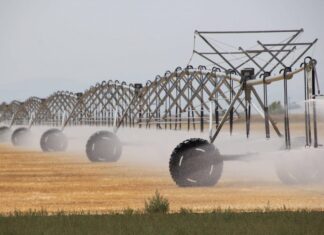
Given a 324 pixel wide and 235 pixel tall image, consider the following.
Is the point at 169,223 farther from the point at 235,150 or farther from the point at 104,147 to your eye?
→ the point at 104,147

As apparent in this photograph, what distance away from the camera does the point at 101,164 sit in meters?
52.2

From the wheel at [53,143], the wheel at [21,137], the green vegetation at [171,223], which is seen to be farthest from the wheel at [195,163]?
the wheel at [21,137]

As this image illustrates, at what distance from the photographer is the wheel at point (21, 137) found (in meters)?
101

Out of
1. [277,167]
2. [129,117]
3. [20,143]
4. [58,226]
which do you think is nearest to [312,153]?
[277,167]

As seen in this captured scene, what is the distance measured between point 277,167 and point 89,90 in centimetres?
4466

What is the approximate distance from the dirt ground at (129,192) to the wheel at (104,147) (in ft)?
29.7

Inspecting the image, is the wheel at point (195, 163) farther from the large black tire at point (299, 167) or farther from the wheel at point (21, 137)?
the wheel at point (21, 137)

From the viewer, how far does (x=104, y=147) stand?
54.0 metres

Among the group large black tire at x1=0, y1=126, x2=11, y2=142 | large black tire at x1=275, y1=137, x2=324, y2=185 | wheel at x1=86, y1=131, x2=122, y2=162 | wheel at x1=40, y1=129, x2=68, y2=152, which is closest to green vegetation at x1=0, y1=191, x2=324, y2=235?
large black tire at x1=275, y1=137, x2=324, y2=185

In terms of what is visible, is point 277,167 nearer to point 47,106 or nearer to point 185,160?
point 185,160

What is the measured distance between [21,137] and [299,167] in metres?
72.9

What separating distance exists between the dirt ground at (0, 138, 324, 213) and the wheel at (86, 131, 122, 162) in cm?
905

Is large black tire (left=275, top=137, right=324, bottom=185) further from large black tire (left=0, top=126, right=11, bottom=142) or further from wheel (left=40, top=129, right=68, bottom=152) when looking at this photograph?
large black tire (left=0, top=126, right=11, bottom=142)

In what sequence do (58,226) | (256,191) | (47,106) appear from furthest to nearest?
(47,106)
(256,191)
(58,226)
